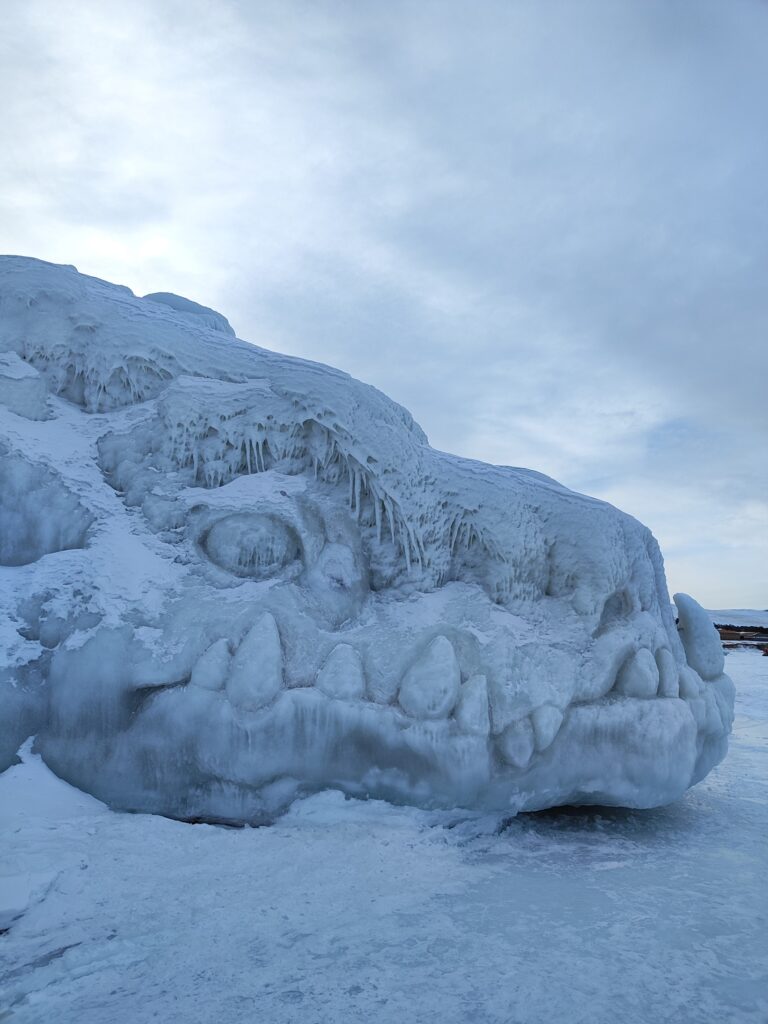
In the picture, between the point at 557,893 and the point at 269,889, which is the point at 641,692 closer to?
the point at 557,893

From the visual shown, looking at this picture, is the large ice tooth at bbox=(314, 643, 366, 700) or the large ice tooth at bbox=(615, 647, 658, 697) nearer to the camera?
the large ice tooth at bbox=(314, 643, 366, 700)

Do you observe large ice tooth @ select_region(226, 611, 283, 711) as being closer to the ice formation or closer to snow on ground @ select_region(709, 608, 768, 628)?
the ice formation

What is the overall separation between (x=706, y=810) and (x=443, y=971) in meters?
2.16

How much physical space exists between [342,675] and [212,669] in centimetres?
56

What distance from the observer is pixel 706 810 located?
325 centimetres

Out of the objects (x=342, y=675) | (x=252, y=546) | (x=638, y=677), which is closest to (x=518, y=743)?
(x=638, y=677)

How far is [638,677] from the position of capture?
307cm

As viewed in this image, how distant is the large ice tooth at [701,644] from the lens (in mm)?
3568

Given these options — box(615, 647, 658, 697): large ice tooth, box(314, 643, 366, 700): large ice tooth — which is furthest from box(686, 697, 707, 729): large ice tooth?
box(314, 643, 366, 700): large ice tooth

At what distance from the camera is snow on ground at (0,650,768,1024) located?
155 cm

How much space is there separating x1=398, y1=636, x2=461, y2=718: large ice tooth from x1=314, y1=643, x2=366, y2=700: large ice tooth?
0.20 meters

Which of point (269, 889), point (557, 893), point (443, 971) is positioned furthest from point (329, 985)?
point (557, 893)

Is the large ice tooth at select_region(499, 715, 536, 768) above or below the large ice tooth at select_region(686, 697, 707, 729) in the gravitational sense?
below

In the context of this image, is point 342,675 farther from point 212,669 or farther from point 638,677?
point 638,677
